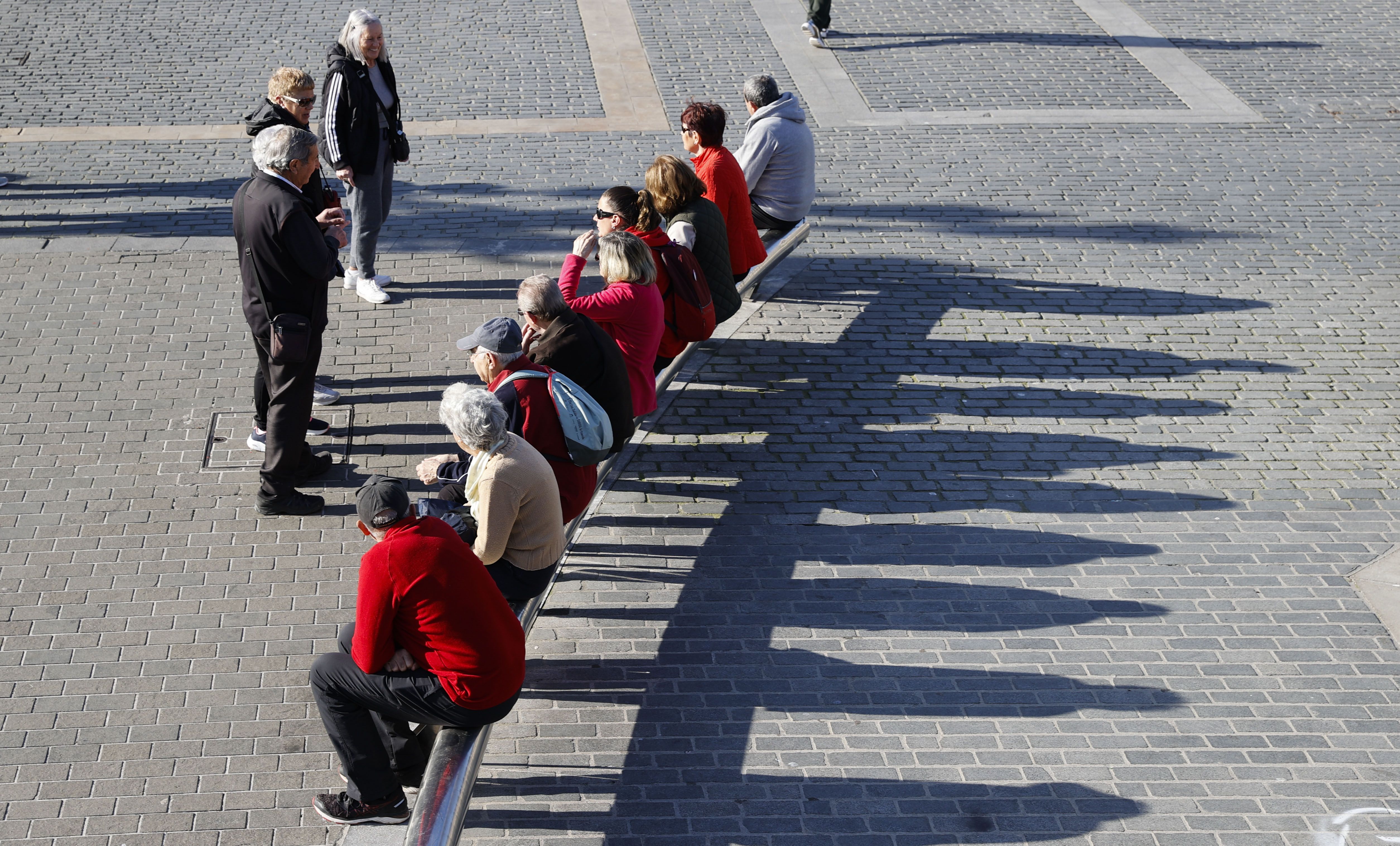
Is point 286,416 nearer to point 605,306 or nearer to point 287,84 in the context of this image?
point 605,306

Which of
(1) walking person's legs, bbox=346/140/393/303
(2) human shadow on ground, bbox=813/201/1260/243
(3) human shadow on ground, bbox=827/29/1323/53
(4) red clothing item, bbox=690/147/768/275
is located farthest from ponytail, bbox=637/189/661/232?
(3) human shadow on ground, bbox=827/29/1323/53

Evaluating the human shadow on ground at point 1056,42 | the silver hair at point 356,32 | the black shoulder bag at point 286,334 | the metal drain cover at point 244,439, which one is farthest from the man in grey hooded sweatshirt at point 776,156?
the human shadow on ground at point 1056,42

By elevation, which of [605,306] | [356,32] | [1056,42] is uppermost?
[356,32]

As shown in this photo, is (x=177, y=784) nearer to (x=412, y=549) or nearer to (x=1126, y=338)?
(x=412, y=549)

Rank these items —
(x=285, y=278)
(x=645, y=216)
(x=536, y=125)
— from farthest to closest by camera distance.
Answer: (x=536, y=125) → (x=645, y=216) → (x=285, y=278)

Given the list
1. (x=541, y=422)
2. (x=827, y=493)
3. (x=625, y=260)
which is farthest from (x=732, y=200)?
(x=541, y=422)

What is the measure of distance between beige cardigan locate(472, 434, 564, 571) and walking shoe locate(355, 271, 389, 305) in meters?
3.91

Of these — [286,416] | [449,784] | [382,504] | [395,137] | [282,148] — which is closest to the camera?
[382,504]

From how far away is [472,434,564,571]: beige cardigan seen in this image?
4.49 m

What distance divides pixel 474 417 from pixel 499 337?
847 millimetres

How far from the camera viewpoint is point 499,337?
5121mm

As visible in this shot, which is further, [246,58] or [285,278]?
[246,58]

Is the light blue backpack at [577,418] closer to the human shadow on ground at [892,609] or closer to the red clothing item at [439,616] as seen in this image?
the human shadow on ground at [892,609]

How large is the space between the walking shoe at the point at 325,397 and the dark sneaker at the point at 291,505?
101 cm
